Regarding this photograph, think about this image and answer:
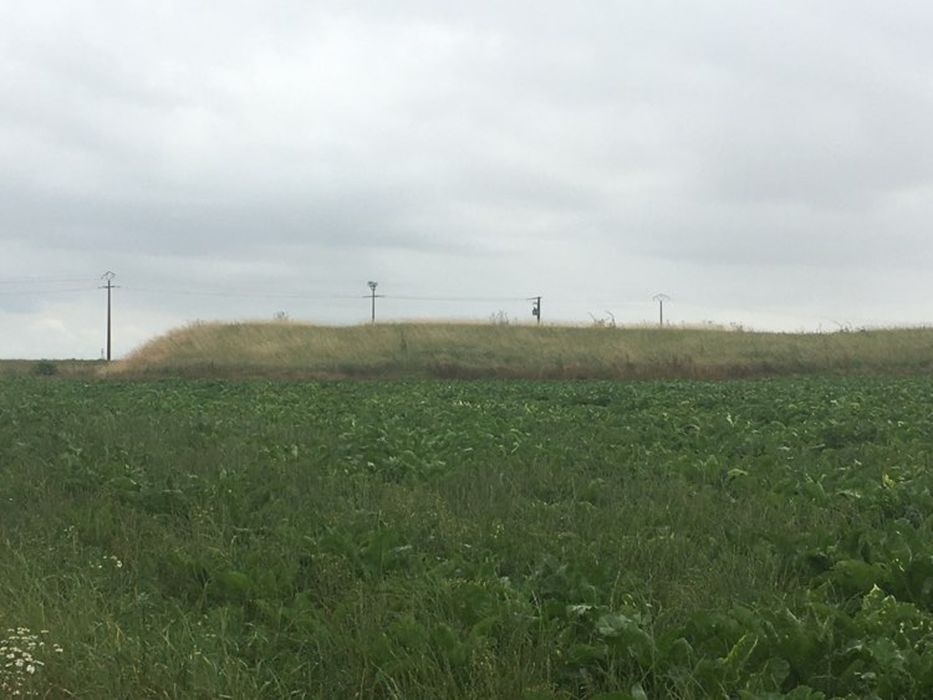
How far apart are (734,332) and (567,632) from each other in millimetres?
55967

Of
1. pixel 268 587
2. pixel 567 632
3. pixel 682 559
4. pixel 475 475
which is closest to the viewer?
pixel 567 632

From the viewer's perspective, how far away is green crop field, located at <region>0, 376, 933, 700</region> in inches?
155

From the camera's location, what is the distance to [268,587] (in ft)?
17.4

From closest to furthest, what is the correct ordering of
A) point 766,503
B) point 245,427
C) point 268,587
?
point 268,587, point 766,503, point 245,427

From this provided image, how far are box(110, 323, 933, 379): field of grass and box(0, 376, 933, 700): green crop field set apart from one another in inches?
1320

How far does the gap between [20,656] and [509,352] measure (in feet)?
145

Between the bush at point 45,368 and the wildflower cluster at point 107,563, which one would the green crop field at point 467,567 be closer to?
the wildflower cluster at point 107,563

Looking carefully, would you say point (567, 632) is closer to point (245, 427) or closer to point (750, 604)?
point (750, 604)

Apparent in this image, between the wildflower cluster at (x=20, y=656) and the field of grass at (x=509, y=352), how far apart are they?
3992 cm

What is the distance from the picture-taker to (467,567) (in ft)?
17.7

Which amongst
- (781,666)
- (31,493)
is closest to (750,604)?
(781,666)

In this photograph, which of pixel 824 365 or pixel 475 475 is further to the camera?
pixel 824 365

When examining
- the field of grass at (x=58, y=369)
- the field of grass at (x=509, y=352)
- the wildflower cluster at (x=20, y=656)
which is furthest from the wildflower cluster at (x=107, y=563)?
the field of grass at (x=58, y=369)

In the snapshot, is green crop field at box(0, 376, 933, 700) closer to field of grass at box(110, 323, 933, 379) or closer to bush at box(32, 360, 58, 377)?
field of grass at box(110, 323, 933, 379)
